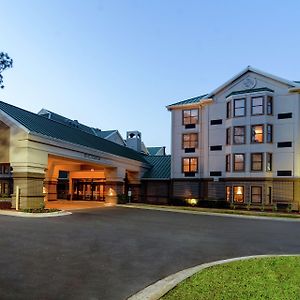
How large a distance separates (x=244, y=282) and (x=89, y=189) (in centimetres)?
4035

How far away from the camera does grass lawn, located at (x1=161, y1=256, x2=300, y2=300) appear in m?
6.52

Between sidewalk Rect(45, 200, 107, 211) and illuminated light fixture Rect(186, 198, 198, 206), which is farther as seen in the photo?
illuminated light fixture Rect(186, 198, 198, 206)

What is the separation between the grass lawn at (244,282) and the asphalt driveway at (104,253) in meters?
1.06

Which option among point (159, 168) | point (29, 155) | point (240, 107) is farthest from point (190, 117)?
point (29, 155)

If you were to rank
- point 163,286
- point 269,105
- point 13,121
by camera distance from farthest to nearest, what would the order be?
1. point 269,105
2. point 13,121
3. point 163,286

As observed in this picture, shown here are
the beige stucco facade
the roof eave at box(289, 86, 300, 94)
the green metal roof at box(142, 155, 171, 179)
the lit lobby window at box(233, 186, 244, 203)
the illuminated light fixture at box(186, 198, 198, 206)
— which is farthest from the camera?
the green metal roof at box(142, 155, 171, 179)

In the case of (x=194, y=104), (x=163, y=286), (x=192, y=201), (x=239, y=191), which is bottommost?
(x=192, y=201)

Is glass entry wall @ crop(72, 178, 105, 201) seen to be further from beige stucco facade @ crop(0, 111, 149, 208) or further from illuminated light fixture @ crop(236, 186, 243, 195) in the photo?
illuminated light fixture @ crop(236, 186, 243, 195)

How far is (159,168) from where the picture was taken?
42.7 meters

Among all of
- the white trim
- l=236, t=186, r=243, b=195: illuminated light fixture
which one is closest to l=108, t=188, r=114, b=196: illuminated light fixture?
l=236, t=186, r=243, b=195: illuminated light fixture

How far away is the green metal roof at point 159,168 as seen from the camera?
40906 millimetres

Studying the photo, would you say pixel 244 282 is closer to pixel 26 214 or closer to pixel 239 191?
pixel 26 214

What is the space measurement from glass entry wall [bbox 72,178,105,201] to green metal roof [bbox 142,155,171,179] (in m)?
6.88

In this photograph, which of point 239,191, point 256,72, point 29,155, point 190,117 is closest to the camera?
point 29,155
